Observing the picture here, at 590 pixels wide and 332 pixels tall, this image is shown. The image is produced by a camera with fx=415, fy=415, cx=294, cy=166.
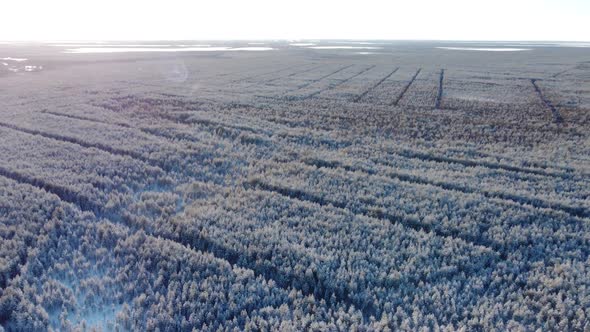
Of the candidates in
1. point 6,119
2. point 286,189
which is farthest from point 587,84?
point 6,119

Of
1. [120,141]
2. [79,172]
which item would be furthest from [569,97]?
[79,172]

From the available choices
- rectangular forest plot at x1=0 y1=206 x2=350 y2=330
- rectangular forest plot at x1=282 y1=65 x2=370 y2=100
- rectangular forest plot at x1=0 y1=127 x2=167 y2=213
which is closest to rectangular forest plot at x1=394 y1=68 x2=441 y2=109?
rectangular forest plot at x1=282 y1=65 x2=370 y2=100

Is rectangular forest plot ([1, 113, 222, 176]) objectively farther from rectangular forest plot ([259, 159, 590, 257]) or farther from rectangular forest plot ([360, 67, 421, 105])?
rectangular forest plot ([360, 67, 421, 105])

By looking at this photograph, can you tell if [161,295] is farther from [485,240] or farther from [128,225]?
[485,240]

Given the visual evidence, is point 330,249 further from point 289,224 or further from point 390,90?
point 390,90

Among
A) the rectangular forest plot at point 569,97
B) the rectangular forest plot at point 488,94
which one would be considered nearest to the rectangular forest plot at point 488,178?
the rectangular forest plot at point 488,94

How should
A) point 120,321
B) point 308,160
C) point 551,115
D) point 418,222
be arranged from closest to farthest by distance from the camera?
point 120,321 < point 418,222 < point 308,160 < point 551,115
